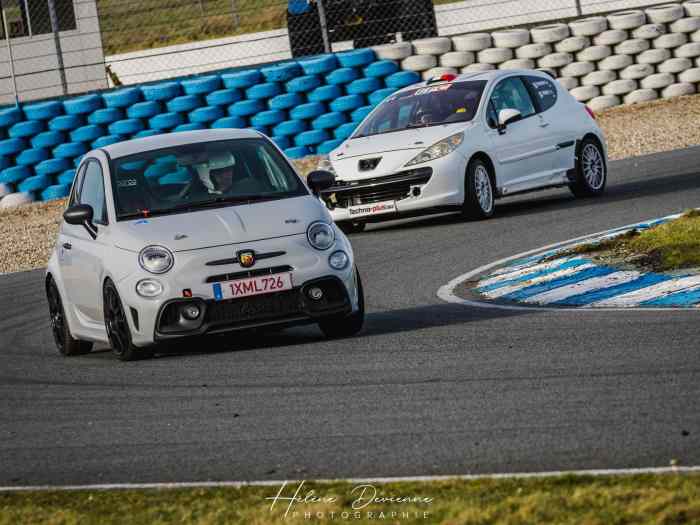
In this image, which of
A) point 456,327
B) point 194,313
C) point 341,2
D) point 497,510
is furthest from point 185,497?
point 341,2

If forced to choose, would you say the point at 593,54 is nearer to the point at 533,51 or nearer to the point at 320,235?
the point at 533,51

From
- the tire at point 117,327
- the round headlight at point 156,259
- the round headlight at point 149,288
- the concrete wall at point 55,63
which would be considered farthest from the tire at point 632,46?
the round headlight at point 149,288

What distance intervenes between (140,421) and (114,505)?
6.02 ft

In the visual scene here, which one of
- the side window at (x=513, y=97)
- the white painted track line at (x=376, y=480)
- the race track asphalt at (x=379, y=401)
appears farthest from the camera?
the side window at (x=513, y=97)

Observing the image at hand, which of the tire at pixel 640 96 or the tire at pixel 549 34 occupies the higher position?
the tire at pixel 549 34

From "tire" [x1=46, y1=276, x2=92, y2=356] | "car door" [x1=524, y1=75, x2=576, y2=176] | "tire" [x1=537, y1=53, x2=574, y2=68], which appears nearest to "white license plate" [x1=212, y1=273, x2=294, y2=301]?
"tire" [x1=46, y1=276, x2=92, y2=356]

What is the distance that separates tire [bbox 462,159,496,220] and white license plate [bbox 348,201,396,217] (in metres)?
0.77

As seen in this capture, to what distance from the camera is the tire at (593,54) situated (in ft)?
75.1

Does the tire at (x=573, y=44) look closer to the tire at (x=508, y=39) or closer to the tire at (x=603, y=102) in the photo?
the tire at (x=508, y=39)

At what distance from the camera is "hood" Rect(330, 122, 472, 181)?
15.4 m

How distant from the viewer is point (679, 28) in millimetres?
22969

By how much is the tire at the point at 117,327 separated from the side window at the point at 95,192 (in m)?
0.59

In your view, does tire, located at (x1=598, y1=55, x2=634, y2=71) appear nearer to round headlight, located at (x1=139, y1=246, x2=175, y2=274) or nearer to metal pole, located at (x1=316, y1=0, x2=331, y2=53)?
metal pole, located at (x1=316, y1=0, x2=331, y2=53)

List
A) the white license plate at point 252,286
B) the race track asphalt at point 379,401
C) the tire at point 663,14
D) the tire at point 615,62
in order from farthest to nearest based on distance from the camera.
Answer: the tire at point 615,62 → the tire at point 663,14 → the white license plate at point 252,286 → the race track asphalt at point 379,401
